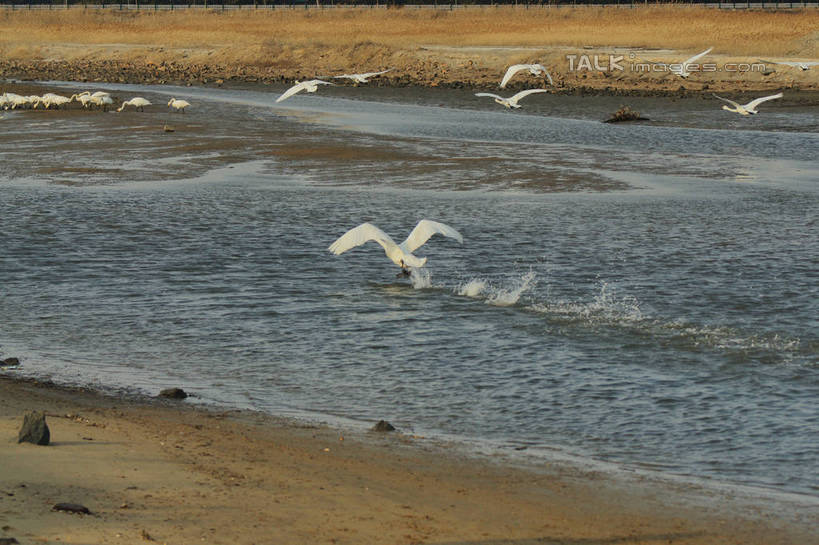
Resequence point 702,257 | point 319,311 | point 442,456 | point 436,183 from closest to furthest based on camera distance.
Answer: point 442,456, point 319,311, point 702,257, point 436,183

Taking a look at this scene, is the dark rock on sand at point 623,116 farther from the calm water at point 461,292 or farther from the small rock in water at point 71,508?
the small rock in water at point 71,508

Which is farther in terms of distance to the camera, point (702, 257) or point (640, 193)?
point (640, 193)

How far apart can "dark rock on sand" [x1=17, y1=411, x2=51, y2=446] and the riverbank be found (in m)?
40.2

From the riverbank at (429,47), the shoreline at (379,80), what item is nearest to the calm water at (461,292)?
the shoreline at (379,80)

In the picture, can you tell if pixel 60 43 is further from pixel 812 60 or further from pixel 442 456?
pixel 442 456

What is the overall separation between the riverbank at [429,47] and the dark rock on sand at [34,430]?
40220 mm

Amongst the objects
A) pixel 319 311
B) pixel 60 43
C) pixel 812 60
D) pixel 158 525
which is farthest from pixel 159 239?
pixel 60 43

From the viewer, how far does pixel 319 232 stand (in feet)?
55.7

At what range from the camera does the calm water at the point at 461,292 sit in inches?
352

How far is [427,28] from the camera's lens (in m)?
73.4

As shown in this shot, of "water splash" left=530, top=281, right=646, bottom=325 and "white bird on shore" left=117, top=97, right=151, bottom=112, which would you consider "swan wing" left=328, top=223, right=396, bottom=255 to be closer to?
"water splash" left=530, top=281, right=646, bottom=325

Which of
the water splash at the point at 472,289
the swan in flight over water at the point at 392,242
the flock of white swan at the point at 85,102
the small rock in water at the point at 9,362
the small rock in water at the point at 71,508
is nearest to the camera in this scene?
the small rock in water at the point at 71,508

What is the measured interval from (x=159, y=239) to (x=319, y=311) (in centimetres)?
499

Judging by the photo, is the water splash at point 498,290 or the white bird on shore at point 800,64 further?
the white bird on shore at point 800,64
